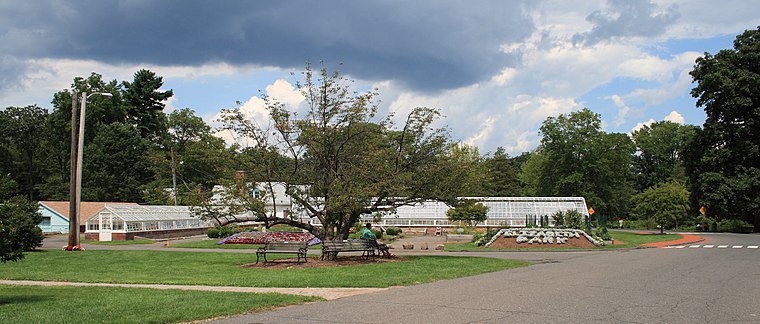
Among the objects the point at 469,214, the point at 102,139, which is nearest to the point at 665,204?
the point at 469,214

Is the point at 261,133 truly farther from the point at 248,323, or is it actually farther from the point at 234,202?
the point at 248,323

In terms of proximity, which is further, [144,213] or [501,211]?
[501,211]

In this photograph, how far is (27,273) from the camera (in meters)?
18.8

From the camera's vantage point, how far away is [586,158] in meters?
73.1

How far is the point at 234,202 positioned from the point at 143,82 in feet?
240

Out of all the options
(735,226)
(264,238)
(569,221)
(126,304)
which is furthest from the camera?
(735,226)

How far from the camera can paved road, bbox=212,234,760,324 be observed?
9836 millimetres

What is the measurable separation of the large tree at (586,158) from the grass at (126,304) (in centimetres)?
6409

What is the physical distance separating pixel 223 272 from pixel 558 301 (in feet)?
36.3

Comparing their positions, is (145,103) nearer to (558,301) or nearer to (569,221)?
(569,221)

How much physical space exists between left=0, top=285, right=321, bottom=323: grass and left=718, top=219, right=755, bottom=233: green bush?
195 ft

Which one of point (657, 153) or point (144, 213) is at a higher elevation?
point (657, 153)

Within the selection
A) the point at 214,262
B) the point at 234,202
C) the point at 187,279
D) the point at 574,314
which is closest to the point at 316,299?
the point at 574,314

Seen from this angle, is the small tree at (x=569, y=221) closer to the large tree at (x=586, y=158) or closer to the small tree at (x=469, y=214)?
the small tree at (x=469, y=214)
